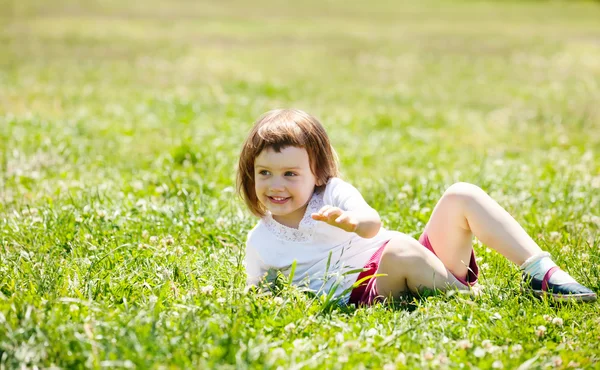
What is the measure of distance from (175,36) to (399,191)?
17465 millimetres

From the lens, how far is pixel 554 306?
3730 mm

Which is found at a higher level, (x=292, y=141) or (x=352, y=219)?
(x=292, y=141)

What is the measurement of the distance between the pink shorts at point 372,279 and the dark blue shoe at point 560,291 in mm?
407

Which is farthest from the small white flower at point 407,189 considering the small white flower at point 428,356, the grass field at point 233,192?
the small white flower at point 428,356

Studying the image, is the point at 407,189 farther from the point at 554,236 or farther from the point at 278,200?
the point at 278,200

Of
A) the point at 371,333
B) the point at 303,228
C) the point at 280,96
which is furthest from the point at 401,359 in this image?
the point at 280,96

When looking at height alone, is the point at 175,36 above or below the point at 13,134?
above

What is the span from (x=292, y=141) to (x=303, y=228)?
523mm

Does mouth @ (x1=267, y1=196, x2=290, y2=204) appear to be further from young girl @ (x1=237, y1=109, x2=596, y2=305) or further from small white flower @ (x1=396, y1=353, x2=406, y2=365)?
small white flower @ (x1=396, y1=353, x2=406, y2=365)

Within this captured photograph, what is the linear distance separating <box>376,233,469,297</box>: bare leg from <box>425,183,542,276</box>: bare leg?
0.41ft

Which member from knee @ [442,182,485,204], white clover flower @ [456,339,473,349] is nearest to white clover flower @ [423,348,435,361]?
white clover flower @ [456,339,473,349]

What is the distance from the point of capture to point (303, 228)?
412cm

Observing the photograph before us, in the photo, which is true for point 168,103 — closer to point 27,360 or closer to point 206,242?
point 206,242

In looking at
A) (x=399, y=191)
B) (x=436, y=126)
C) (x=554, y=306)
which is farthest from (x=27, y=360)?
(x=436, y=126)
